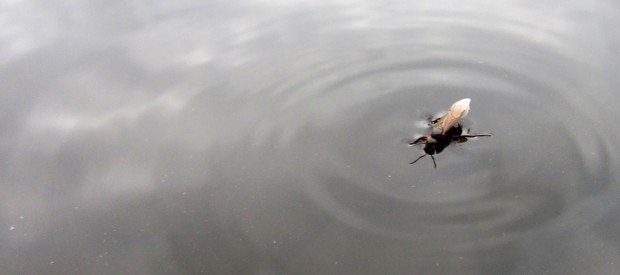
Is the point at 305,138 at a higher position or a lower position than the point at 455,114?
lower

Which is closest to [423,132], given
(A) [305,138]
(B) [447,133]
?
(B) [447,133]

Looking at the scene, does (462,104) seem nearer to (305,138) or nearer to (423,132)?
(423,132)

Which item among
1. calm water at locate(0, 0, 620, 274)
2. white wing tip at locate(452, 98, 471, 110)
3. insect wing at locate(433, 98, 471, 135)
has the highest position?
white wing tip at locate(452, 98, 471, 110)

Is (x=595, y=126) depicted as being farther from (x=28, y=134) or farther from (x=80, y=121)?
(x=28, y=134)

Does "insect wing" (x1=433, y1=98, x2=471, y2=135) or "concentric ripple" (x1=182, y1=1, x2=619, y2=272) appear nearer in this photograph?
"concentric ripple" (x1=182, y1=1, x2=619, y2=272)

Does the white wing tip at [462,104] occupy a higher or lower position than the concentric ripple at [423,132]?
higher

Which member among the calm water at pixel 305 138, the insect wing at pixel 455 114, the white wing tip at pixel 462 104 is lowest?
the calm water at pixel 305 138

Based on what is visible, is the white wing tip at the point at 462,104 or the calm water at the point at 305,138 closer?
the calm water at the point at 305,138

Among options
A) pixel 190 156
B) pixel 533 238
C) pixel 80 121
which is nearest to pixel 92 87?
pixel 80 121
